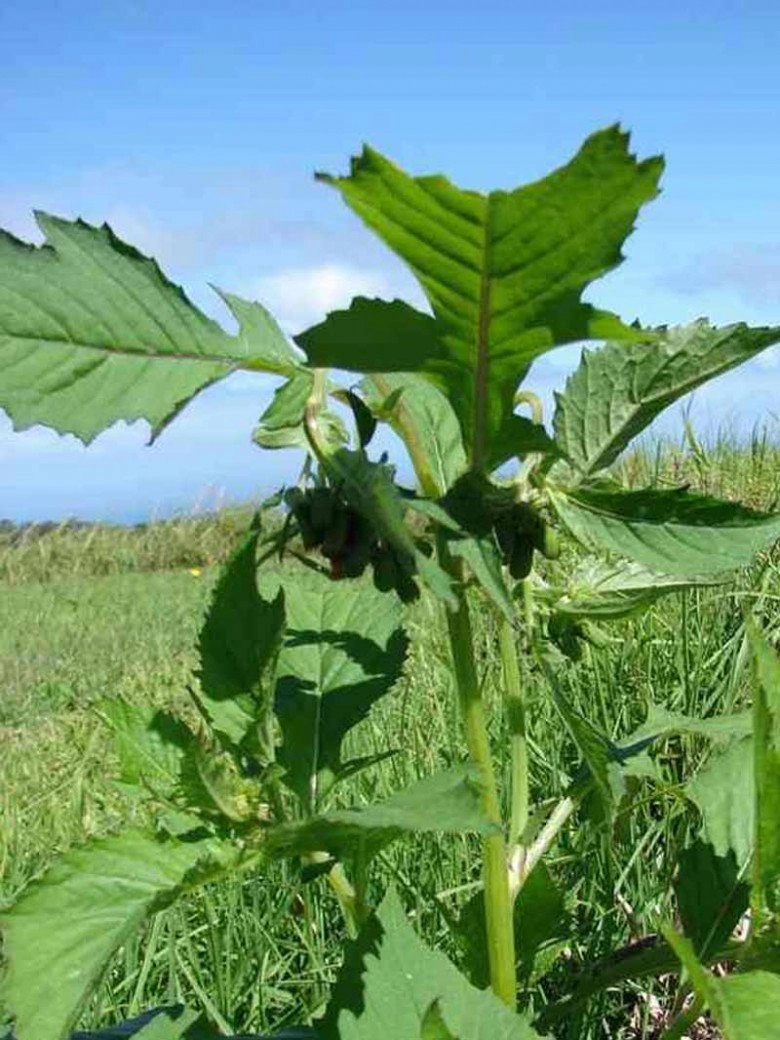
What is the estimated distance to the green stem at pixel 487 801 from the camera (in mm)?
761

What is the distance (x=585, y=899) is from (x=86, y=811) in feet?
3.75

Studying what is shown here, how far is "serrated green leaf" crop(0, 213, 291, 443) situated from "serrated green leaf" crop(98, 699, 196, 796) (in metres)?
0.30

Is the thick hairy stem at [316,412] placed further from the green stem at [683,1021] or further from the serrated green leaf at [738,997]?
the green stem at [683,1021]

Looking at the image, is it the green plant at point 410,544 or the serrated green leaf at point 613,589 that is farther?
the serrated green leaf at point 613,589

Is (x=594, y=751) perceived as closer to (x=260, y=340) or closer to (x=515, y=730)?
(x=515, y=730)

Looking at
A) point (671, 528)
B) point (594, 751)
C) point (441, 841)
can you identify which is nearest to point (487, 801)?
point (594, 751)

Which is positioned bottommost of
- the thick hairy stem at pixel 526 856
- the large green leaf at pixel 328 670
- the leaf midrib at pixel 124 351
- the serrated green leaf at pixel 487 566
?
the thick hairy stem at pixel 526 856

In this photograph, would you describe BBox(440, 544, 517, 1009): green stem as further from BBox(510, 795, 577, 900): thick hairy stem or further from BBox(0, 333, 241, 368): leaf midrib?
BBox(0, 333, 241, 368): leaf midrib

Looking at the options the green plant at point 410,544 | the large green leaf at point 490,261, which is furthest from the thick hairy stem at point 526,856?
the large green leaf at point 490,261

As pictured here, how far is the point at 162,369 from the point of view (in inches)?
27.0

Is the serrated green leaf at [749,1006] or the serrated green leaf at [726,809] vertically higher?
the serrated green leaf at [726,809]

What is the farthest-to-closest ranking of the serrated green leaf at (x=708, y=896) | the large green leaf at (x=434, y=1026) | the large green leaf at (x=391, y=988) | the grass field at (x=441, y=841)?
the grass field at (x=441, y=841)
the serrated green leaf at (x=708, y=896)
the large green leaf at (x=391, y=988)
the large green leaf at (x=434, y=1026)

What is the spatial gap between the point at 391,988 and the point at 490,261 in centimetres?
44

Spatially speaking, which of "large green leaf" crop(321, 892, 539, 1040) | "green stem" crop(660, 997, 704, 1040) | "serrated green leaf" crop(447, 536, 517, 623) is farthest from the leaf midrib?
"green stem" crop(660, 997, 704, 1040)
